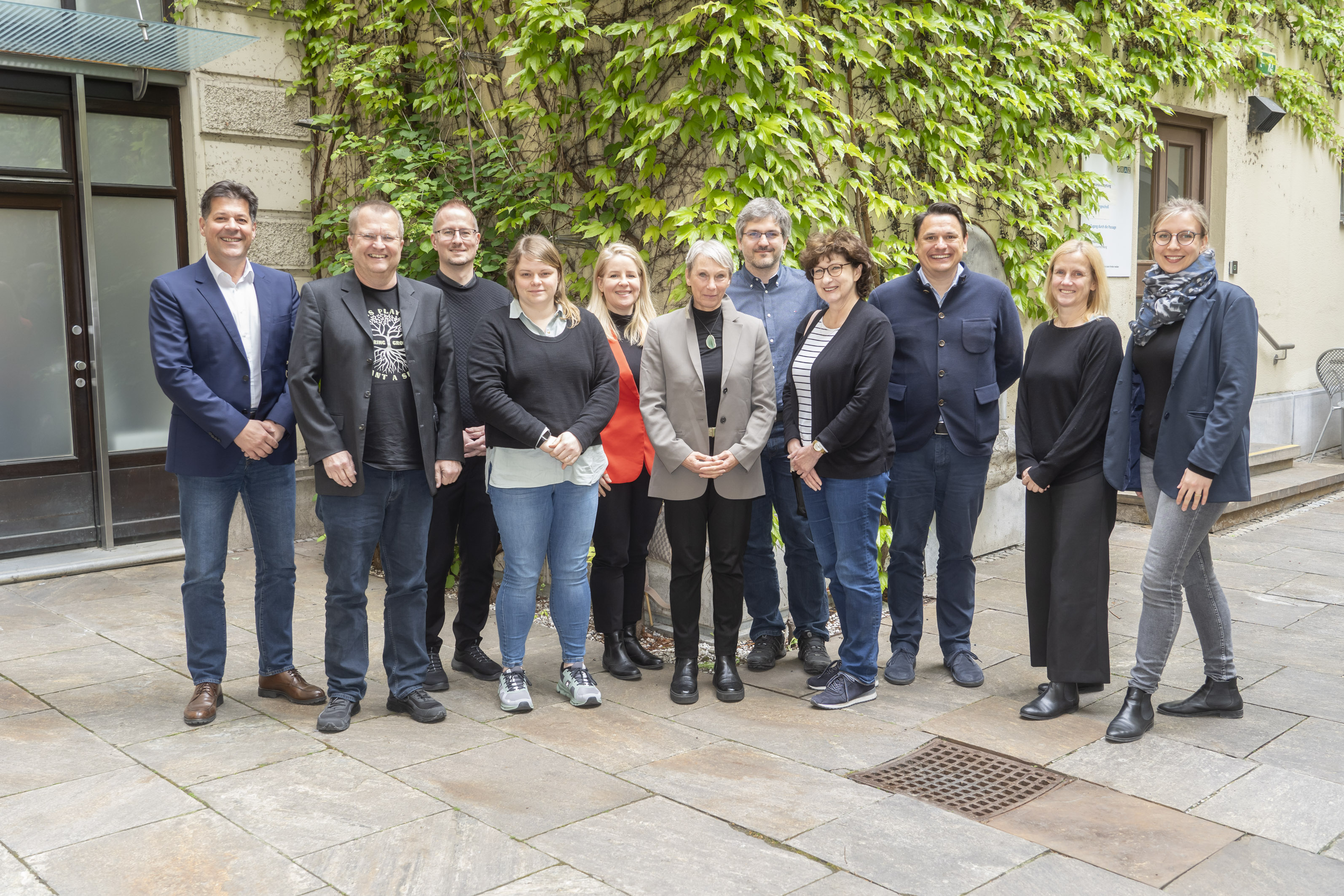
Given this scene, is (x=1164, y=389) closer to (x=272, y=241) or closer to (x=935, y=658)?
(x=935, y=658)

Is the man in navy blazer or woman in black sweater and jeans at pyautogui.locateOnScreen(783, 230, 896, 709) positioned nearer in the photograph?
the man in navy blazer

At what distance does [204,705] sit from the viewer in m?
3.97

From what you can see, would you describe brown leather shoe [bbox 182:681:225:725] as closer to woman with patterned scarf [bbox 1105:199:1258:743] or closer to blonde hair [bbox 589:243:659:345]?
blonde hair [bbox 589:243:659:345]

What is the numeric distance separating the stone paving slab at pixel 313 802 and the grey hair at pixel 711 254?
2.05 metres

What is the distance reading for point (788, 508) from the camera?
447cm

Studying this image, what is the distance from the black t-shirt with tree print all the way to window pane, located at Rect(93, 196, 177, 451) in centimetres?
362

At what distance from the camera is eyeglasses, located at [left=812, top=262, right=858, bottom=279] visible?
13.2 ft

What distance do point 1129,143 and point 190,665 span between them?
6.08 m

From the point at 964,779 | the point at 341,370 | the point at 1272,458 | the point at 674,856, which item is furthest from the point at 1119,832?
the point at 1272,458

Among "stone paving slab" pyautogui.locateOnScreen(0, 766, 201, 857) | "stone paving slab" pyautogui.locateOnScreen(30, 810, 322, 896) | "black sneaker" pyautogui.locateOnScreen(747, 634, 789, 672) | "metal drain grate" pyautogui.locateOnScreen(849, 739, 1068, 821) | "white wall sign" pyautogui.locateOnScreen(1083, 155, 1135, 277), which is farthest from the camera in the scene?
"white wall sign" pyautogui.locateOnScreen(1083, 155, 1135, 277)

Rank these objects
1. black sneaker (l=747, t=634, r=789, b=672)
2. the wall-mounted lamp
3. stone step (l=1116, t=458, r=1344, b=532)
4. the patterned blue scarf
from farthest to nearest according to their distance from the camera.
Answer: the wall-mounted lamp, stone step (l=1116, t=458, r=1344, b=532), black sneaker (l=747, t=634, r=789, b=672), the patterned blue scarf

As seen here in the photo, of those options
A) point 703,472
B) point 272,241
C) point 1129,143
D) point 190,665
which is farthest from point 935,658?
point 272,241

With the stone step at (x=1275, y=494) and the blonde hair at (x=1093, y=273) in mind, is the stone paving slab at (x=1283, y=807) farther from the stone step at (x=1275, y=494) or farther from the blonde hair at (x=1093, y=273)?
the stone step at (x=1275, y=494)

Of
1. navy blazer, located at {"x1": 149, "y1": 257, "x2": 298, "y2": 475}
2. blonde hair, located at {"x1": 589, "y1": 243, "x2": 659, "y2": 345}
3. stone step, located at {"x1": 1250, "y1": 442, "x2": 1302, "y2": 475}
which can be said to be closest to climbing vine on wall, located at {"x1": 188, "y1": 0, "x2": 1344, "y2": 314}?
blonde hair, located at {"x1": 589, "y1": 243, "x2": 659, "y2": 345}
